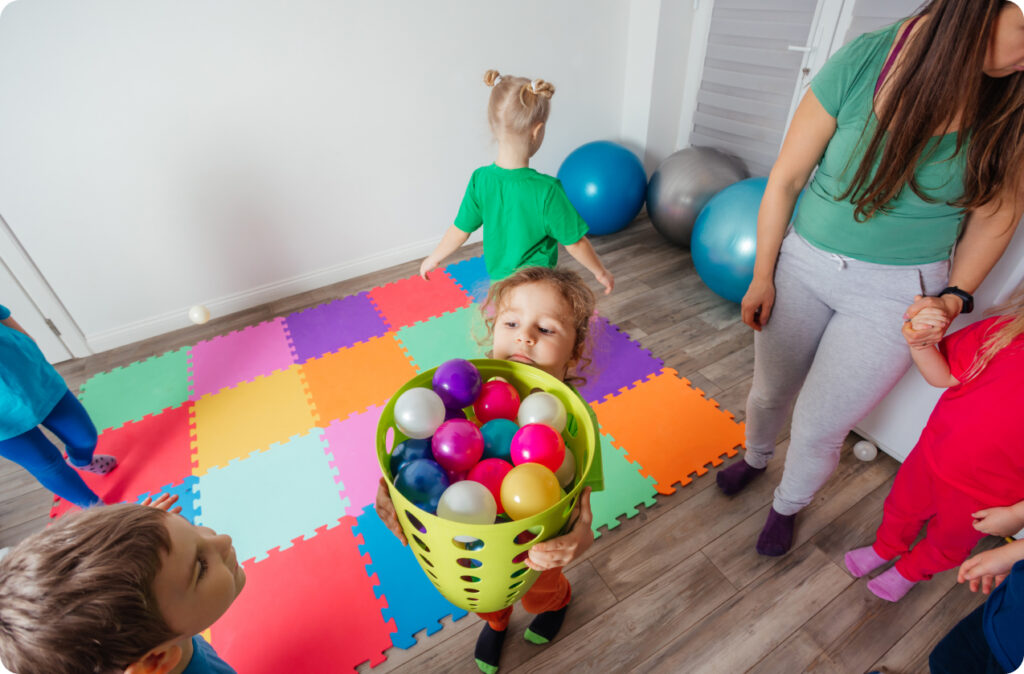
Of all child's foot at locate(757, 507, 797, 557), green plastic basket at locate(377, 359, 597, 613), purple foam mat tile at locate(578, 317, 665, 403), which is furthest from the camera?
purple foam mat tile at locate(578, 317, 665, 403)

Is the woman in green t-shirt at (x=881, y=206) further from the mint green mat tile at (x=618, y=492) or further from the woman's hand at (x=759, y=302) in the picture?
the mint green mat tile at (x=618, y=492)

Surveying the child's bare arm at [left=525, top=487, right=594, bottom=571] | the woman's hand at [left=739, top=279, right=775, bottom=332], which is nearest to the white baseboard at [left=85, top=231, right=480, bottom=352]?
the woman's hand at [left=739, top=279, right=775, bottom=332]

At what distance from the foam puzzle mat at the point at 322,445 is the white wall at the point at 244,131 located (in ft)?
1.24

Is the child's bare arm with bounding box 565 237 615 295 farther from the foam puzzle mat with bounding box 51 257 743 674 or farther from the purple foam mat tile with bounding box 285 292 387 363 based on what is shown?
the purple foam mat tile with bounding box 285 292 387 363

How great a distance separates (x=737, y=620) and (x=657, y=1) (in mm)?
3079

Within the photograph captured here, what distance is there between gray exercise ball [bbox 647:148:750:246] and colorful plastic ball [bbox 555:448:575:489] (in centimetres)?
225

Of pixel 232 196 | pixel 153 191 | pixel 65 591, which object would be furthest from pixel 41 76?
pixel 65 591

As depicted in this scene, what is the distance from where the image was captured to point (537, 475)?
2.90 ft

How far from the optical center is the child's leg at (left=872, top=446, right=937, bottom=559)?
130 centimetres

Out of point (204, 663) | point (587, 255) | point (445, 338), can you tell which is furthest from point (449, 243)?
point (204, 663)

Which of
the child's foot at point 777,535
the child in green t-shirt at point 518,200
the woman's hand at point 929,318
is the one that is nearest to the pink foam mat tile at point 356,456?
the child in green t-shirt at point 518,200

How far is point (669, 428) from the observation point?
1.99 m

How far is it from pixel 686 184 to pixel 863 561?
2025 mm

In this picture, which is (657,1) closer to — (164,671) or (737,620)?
(737,620)
